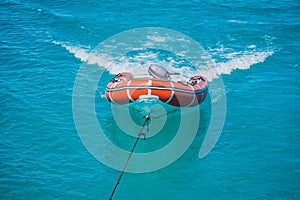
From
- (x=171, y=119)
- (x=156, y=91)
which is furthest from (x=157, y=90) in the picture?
(x=171, y=119)

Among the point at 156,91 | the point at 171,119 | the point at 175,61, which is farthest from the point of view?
the point at 175,61

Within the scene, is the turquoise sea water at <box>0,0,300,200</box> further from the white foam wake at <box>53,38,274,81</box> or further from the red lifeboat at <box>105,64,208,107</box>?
the red lifeboat at <box>105,64,208,107</box>

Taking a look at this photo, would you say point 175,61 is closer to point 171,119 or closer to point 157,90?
point 171,119

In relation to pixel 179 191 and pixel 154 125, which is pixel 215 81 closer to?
pixel 154 125

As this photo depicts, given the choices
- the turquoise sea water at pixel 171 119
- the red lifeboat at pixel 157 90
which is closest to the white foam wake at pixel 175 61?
the turquoise sea water at pixel 171 119

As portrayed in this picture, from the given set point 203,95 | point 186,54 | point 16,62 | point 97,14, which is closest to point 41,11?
point 97,14

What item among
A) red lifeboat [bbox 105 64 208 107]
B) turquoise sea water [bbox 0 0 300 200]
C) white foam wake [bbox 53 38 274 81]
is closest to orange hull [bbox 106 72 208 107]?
red lifeboat [bbox 105 64 208 107]

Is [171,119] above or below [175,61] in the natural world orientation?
below
